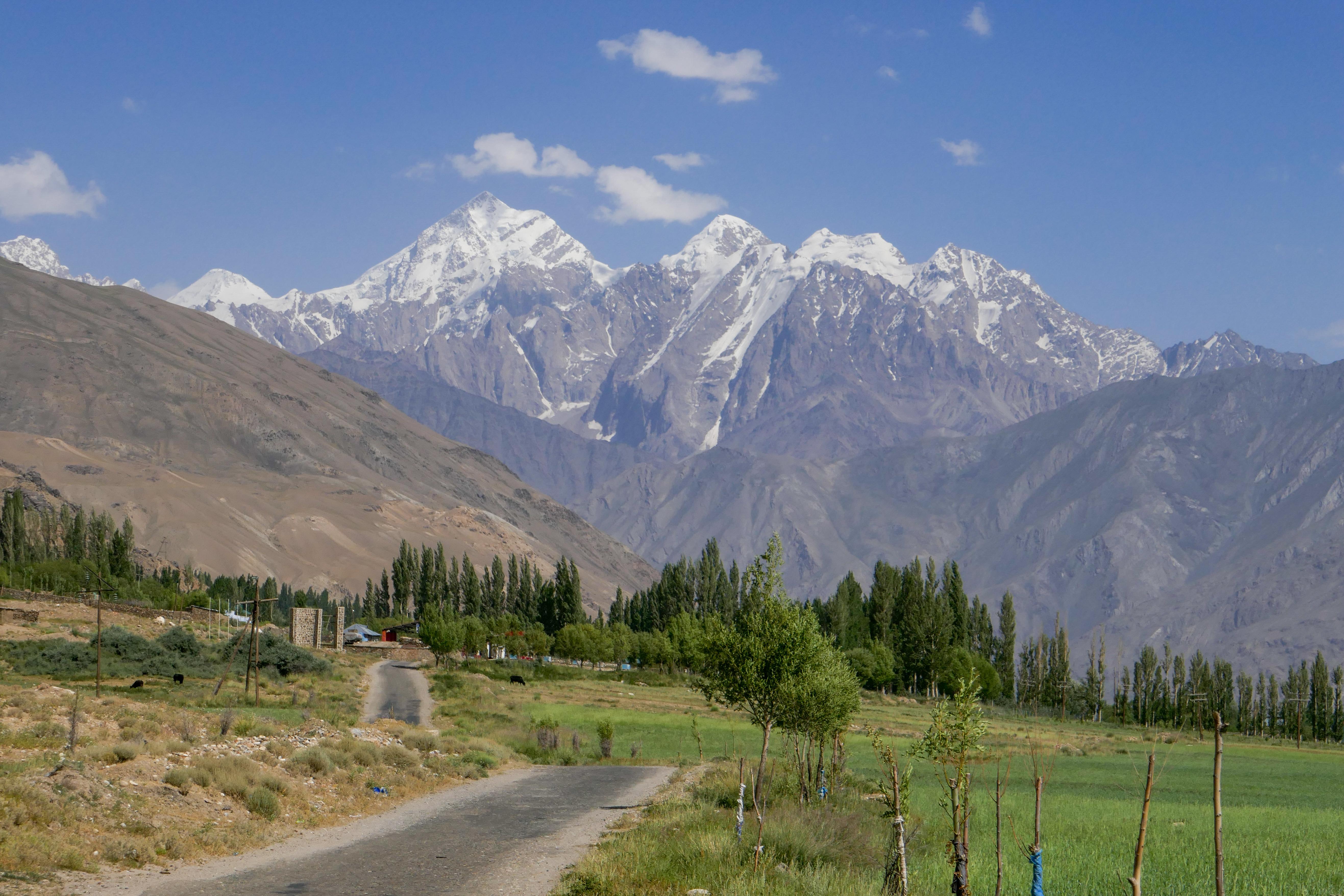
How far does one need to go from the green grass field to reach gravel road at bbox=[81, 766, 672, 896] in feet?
5.26

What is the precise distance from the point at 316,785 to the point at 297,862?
352 inches

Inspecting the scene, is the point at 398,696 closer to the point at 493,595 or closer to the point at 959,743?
the point at 959,743

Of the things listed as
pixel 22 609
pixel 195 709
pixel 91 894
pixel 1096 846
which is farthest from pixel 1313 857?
pixel 22 609

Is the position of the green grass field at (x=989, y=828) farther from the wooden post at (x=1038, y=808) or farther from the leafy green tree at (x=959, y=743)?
the leafy green tree at (x=959, y=743)

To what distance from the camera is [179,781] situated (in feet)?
90.6

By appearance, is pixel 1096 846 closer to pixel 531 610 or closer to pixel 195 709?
pixel 195 709

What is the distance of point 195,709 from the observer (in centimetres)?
4578

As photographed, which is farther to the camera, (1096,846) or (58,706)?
A: (58,706)

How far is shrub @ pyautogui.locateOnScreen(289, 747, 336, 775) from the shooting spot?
3297 centimetres

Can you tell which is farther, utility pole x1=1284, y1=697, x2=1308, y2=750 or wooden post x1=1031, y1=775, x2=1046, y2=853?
utility pole x1=1284, y1=697, x2=1308, y2=750

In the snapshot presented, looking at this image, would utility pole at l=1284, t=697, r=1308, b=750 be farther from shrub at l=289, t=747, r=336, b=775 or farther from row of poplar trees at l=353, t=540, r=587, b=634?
shrub at l=289, t=747, r=336, b=775

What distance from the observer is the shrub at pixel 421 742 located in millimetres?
42906

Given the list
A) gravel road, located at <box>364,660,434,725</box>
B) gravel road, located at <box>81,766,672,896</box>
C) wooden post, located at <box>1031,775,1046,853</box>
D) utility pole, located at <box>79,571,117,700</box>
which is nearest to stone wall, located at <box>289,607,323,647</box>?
gravel road, located at <box>364,660,434,725</box>

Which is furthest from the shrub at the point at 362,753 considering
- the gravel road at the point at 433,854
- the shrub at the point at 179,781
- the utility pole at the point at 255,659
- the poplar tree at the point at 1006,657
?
the poplar tree at the point at 1006,657
